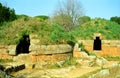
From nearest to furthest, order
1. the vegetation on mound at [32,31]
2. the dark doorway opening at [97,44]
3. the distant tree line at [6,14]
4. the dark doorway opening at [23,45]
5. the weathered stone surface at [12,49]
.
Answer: the weathered stone surface at [12,49]
the vegetation on mound at [32,31]
the dark doorway opening at [23,45]
the dark doorway opening at [97,44]
the distant tree line at [6,14]

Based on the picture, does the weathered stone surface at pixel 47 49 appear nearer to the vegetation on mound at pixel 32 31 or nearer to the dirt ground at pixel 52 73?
the vegetation on mound at pixel 32 31

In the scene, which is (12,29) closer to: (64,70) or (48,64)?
(48,64)

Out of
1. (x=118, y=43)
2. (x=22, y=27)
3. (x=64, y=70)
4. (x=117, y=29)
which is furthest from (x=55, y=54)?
(x=117, y=29)

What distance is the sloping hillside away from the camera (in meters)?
21.5

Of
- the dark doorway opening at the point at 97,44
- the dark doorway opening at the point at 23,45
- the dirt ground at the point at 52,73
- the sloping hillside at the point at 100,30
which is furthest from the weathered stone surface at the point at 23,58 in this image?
the dark doorway opening at the point at 97,44

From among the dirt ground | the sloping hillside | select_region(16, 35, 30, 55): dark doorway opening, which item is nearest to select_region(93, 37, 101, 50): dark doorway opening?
the sloping hillside

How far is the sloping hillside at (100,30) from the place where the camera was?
70.5 feet

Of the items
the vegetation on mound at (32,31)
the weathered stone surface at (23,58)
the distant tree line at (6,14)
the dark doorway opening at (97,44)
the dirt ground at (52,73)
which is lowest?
the dirt ground at (52,73)

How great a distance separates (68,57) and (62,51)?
2.42ft

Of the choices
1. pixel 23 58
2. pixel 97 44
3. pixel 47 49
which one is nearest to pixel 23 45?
pixel 23 58

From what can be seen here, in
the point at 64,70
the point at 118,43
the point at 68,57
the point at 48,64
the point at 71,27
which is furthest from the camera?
the point at 71,27

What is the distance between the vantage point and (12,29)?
16.0 metres

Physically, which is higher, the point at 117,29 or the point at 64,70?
the point at 117,29

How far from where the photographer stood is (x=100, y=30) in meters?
21.8
